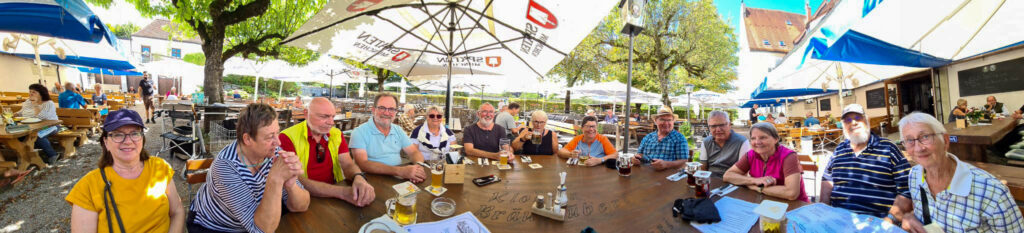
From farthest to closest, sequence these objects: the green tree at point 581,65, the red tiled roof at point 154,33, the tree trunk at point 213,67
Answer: the red tiled roof at point 154,33
the green tree at point 581,65
the tree trunk at point 213,67

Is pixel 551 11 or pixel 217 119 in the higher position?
pixel 551 11

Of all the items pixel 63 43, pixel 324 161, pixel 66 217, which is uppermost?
pixel 63 43

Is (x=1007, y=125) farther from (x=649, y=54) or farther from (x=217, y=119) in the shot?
(x=217, y=119)

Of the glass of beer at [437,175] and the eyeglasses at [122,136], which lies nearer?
the eyeglasses at [122,136]

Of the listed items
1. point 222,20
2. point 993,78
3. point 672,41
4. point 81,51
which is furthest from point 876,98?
point 81,51

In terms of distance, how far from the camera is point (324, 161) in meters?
2.54

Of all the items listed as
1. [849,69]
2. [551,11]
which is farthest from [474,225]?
[849,69]

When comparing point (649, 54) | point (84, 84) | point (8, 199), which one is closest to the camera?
point (8, 199)

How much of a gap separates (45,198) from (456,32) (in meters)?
4.67

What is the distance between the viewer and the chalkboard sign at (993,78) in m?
7.06

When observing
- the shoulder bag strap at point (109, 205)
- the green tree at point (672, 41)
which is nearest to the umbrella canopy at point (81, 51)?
the shoulder bag strap at point (109, 205)

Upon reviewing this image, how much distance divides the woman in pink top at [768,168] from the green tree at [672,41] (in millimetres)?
13488

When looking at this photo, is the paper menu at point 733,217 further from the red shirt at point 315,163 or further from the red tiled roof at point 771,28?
the red tiled roof at point 771,28

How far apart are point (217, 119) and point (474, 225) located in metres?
8.24
